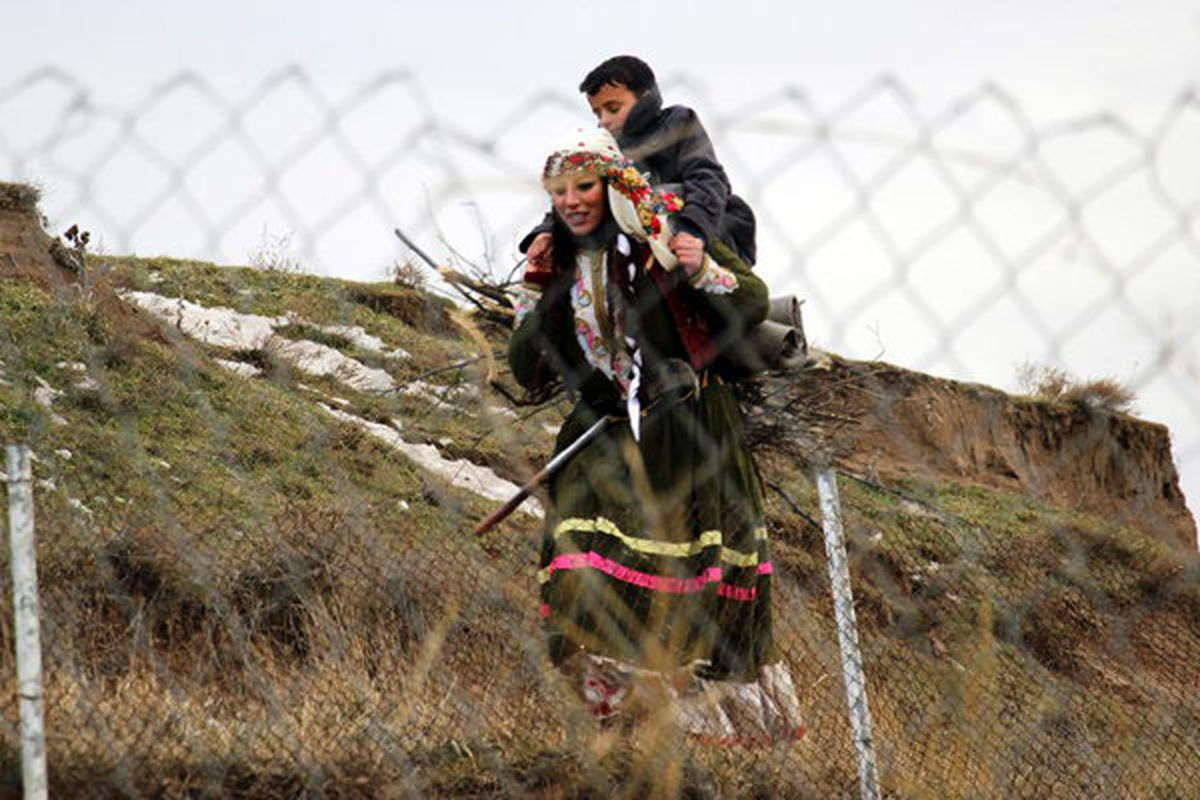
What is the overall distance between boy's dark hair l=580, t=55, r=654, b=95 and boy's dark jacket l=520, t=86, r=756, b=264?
27 millimetres

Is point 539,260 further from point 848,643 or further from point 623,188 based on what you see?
point 848,643

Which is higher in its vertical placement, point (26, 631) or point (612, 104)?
point (612, 104)

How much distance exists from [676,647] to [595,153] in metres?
1.05

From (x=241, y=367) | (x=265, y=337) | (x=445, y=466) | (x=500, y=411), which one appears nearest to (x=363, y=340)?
(x=265, y=337)

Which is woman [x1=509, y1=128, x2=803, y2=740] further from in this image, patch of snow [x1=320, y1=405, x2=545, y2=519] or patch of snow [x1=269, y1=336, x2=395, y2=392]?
patch of snow [x1=269, y1=336, x2=395, y2=392]

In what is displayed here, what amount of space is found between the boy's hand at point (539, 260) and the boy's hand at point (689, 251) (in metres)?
0.33

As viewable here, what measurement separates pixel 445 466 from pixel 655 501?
6363mm

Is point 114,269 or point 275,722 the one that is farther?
point 114,269

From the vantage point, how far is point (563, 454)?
393 cm

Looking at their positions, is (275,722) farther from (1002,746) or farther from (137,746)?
(1002,746)

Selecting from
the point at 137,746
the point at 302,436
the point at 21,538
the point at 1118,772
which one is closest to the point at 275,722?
the point at 137,746

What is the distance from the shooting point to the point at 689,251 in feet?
12.1

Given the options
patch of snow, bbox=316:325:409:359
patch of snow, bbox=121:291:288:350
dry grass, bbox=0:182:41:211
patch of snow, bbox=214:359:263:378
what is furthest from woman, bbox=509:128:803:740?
dry grass, bbox=0:182:41:211

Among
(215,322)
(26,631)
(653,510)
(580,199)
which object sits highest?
(215,322)
